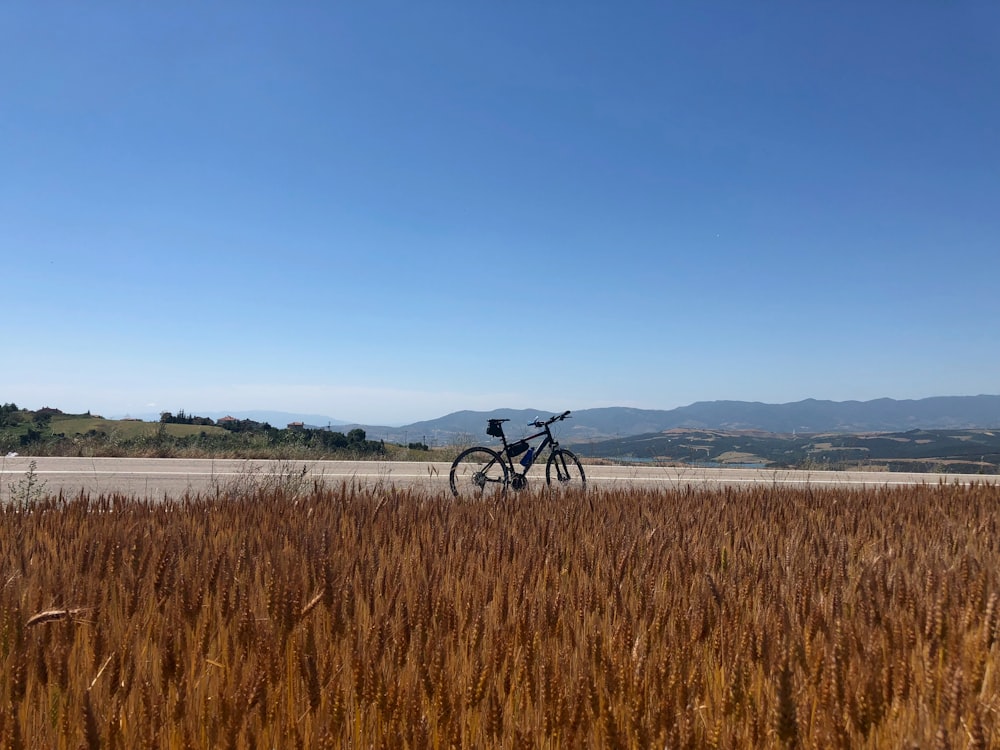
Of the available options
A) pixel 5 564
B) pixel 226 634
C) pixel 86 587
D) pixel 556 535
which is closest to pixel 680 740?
pixel 226 634

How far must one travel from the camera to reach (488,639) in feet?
7.43

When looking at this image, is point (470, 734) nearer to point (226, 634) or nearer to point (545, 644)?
point (545, 644)

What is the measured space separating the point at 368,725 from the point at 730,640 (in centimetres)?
141

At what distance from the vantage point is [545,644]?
231 centimetres

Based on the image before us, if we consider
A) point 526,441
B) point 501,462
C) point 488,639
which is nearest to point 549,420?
point 526,441

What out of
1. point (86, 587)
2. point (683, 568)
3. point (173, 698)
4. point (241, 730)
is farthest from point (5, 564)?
point (683, 568)

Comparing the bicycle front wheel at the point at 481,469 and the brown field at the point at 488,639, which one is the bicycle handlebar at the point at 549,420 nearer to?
the bicycle front wheel at the point at 481,469

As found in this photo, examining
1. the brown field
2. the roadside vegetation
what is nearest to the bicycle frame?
the brown field

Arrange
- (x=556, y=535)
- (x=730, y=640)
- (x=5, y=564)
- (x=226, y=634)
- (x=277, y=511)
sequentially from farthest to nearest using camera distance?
(x=277, y=511), (x=556, y=535), (x=5, y=564), (x=730, y=640), (x=226, y=634)

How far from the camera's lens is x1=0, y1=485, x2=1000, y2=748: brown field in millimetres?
1667

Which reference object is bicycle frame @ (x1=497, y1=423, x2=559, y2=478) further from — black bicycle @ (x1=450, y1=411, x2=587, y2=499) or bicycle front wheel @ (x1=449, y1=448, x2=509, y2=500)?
bicycle front wheel @ (x1=449, y1=448, x2=509, y2=500)

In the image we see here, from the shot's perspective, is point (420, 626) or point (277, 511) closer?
point (420, 626)

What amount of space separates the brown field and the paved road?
537 cm

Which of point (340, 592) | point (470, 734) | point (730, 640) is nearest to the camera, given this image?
point (470, 734)
